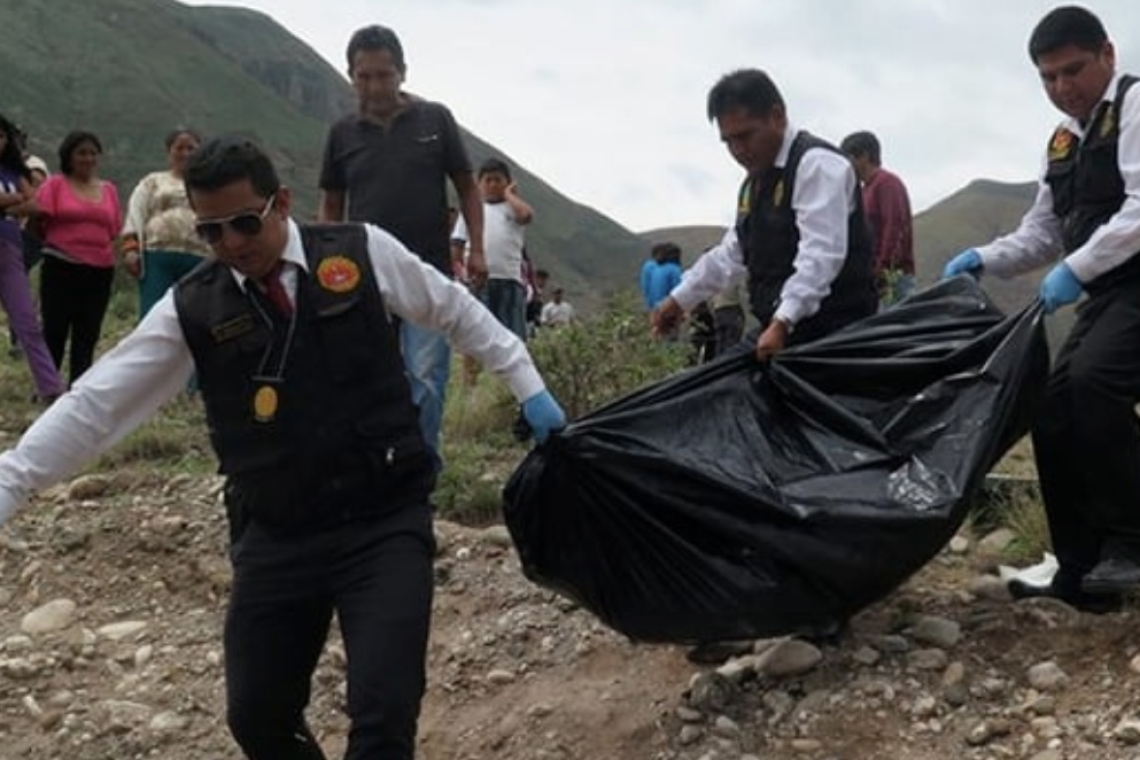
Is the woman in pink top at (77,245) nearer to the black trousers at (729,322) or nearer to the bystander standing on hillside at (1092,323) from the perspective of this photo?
the black trousers at (729,322)

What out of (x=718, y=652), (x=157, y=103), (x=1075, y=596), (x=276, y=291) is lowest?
(x=718, y=652)

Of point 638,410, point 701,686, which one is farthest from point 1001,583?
point 638,410

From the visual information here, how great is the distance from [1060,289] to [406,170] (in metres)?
2.20

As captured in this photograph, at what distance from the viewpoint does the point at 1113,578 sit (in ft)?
11.2

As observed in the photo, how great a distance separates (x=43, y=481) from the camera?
8.81 feet

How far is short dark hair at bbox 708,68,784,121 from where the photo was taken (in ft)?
11.7

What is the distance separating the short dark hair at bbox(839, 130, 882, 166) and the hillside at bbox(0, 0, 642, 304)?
76.5 feet

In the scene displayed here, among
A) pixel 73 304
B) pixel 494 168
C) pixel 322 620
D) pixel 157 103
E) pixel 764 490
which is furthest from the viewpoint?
pixel 157 103

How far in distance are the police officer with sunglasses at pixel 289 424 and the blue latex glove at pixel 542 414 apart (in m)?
0.26

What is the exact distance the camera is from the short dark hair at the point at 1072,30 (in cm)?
331

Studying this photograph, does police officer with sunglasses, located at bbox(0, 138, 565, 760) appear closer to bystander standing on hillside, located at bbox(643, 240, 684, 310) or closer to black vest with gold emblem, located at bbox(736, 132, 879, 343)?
black vest with gold emblem, located at bbox(736, 132, 879, 343)

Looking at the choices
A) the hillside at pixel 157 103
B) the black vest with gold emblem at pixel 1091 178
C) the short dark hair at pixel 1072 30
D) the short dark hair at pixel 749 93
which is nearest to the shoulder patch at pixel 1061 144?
the black vest with gold emblem at pixel 1091 178

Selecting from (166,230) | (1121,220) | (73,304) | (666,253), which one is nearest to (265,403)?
(1121,220)

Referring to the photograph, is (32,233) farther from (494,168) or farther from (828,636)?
(828,636)
